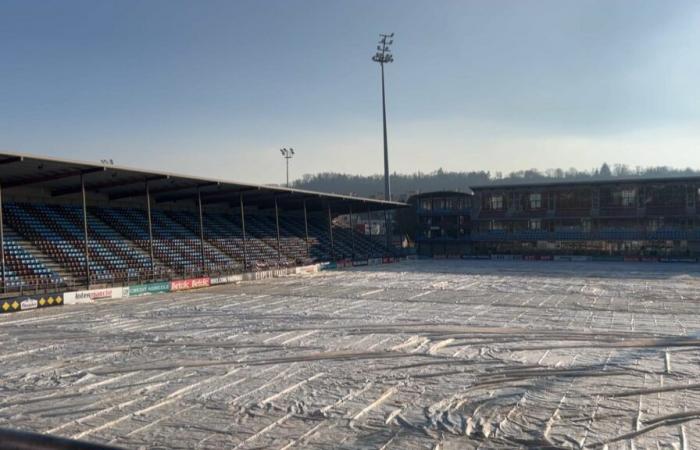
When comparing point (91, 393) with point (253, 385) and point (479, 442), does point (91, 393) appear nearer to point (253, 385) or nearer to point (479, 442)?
point (253, 385)

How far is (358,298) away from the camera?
29.3 m

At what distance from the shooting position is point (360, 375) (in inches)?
527

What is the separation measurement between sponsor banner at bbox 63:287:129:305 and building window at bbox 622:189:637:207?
5842 centimetres

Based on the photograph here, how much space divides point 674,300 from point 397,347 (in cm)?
1863

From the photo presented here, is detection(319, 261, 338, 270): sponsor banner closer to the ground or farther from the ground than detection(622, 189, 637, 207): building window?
closer to the ground

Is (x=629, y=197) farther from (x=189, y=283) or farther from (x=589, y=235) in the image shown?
(x=189, y=283)

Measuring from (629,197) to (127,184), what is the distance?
2241 inches

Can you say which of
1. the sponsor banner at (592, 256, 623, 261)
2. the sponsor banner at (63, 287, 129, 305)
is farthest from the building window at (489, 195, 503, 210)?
the sponsor banner at (63, 287, 129, 305)

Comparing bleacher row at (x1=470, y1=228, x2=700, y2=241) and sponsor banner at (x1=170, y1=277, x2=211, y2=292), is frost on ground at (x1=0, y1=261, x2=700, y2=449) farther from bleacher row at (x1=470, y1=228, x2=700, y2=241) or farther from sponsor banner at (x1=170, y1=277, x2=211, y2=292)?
bleacher row at (x1=470, y1=228, x2=700, y2=241)

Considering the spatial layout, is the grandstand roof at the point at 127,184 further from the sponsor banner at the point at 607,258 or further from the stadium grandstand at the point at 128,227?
the sponsor banner at the point at 607,258

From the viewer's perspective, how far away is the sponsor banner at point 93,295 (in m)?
28.6

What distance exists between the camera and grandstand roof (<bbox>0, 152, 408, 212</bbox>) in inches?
1158

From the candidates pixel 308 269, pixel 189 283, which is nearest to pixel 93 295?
pixel 189 283

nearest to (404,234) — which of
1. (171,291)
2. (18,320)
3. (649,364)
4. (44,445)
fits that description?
(171,291)
